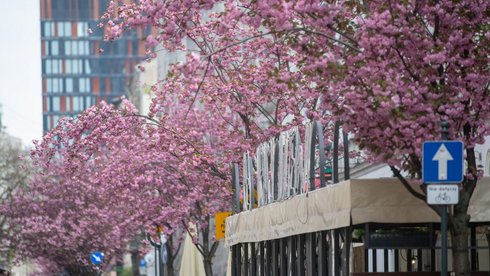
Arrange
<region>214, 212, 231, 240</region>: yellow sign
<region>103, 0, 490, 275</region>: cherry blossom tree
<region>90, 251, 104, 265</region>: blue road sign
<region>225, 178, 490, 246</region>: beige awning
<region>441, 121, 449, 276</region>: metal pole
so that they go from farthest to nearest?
1. <region>90, 251, 104, 265</region>: blue road sign
2. <region>214, 212, 231, 240</region>: yellow sign
3. <region>225, 178, 490, 246</region>: beige awning
4. <region>103, 0, 490, 275</region>: cherry blossom tree
5. <region>441, 121, 449, 276</region>: metal pole

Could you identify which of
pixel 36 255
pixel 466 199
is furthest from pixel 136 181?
pixel 36 255

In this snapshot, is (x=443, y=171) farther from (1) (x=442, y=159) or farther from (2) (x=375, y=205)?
(2) (x=375, y=205)

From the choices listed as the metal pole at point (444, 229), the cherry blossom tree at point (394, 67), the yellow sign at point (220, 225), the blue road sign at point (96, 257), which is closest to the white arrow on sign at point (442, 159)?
the metal pole at point (444, 229)

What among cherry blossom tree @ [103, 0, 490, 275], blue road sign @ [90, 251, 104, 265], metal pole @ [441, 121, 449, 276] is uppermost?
blue road sign @ [90, 251, 104, 265]

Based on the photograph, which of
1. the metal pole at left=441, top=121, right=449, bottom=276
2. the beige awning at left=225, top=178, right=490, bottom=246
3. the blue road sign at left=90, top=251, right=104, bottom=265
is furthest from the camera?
the blue road sign at left=90, top=251, right=104, bottom=265

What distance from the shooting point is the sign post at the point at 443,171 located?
15.6m

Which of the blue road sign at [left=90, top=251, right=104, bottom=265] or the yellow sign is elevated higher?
the blue road sign at [left=90, top=251, right=104, bottom=265]

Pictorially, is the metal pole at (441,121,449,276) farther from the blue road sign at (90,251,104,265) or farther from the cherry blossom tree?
the blue road sign at (90,251,104,265)

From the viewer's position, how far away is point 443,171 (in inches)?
619

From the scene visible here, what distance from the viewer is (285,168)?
24250 millimetres

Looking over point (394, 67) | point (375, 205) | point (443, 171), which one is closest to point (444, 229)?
point (443, 171)

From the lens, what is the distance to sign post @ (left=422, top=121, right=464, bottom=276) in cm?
1564

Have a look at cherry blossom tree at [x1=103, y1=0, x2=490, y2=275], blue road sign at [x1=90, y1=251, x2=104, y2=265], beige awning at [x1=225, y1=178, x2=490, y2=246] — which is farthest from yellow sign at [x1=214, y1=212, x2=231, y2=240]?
blue road sign at [x1=90, y1=251, x2=104, y2=265]

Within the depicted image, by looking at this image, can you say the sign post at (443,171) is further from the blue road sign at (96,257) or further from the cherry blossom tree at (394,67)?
the blue road sign at (96,257)
